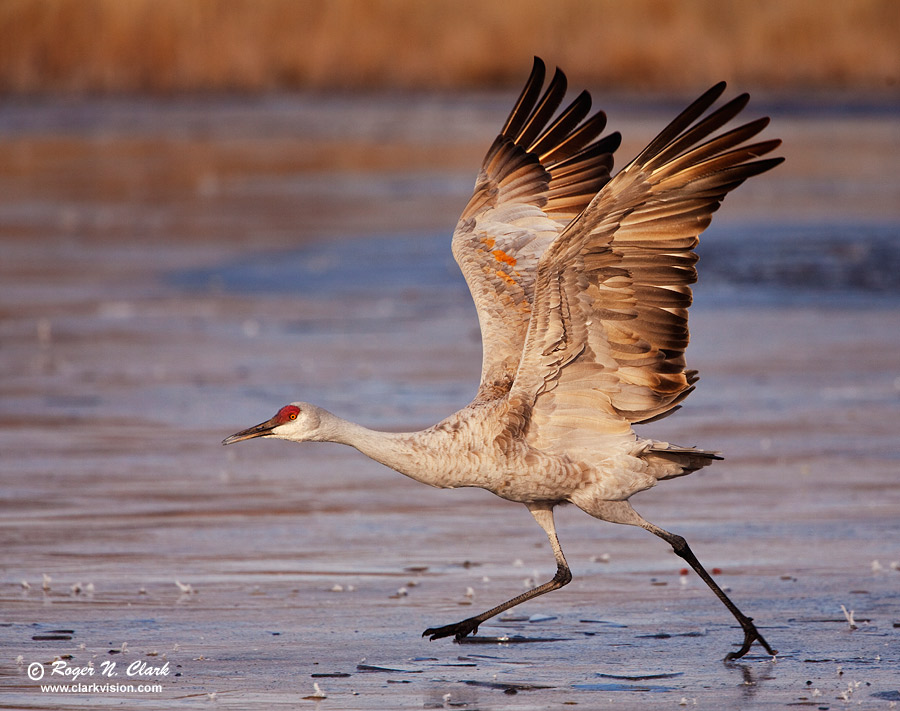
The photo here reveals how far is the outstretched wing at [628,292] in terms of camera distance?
255 inches

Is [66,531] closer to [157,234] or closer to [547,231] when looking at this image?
[547,231]

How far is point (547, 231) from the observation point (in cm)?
813

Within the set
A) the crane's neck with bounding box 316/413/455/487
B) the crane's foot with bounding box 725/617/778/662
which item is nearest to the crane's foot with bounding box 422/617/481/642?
the crane's neck with bounding box 316/413/455/487

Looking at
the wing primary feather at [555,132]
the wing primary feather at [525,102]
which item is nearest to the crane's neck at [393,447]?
the wing primary feather at [525,102]

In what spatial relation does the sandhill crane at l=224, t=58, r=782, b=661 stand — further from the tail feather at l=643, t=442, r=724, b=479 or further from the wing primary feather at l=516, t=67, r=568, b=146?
the wing primary feather at l=516, t=67, r=568, b=146

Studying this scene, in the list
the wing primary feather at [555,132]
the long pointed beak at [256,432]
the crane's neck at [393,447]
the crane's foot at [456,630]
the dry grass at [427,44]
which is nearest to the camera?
the crane's foot at [456,630]

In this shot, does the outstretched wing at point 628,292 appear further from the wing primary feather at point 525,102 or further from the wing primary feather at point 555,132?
the wing primary feather at point 555,132

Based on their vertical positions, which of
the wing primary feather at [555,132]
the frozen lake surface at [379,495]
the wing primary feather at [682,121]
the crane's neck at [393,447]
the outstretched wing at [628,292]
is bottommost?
the frozen lake surface at [379,495]

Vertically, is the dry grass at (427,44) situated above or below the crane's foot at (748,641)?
above

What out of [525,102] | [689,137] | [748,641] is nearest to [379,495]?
[525,102]

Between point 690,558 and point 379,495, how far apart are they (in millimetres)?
2378

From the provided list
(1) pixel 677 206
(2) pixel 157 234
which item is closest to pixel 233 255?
(2) pixel 157 234

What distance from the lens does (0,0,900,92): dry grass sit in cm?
3206

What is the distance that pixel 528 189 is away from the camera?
833 cm
